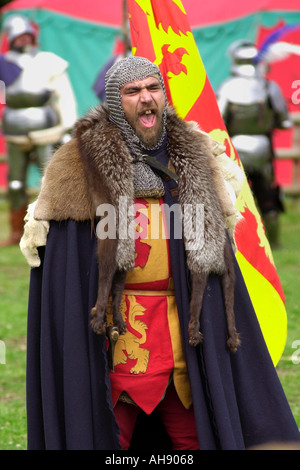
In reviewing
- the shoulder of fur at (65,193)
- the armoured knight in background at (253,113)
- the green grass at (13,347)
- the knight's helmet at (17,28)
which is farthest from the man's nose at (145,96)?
the knight's helmet at (17,28)

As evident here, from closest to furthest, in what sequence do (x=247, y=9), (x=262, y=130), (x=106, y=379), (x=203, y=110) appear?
1. (x=106, y=379)
2. (x=203, y=110)
3. (x=262, y=130)
4. (x=247, y=9)

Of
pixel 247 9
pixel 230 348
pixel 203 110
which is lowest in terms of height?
pixel 230 348

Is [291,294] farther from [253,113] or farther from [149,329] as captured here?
[149,329]

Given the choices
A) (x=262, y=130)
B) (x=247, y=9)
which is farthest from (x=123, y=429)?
(x=247, y=9)

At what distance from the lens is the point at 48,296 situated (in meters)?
2.80

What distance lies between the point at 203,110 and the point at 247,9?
25.6ft

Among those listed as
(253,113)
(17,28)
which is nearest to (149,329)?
(253,113)

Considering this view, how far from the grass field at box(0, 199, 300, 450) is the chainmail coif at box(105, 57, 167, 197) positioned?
1730mm

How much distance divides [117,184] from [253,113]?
18.1ft

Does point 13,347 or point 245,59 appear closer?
point 13,347

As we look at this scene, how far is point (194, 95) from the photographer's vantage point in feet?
12.1

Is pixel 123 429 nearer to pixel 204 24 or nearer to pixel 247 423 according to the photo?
pixel 247 423

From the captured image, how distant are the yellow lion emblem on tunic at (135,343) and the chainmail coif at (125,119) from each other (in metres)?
0.38

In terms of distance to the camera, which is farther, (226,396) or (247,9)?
(247,9)
